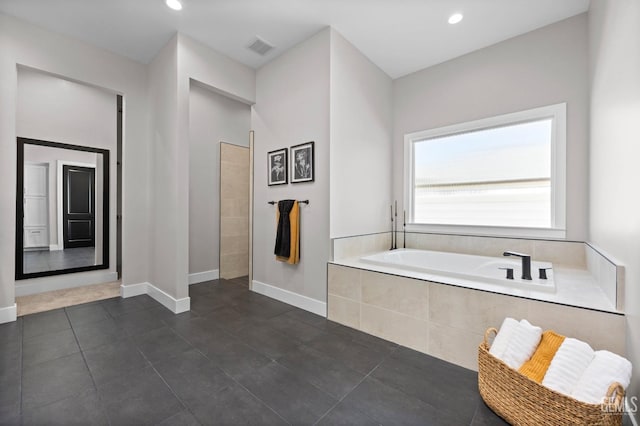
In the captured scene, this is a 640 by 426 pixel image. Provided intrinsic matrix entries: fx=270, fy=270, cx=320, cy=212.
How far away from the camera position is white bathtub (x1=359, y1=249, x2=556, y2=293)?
5.88 ft

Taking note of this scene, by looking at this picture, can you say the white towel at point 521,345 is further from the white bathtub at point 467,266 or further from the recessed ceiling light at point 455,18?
the recessed ceiling light at point 455,18

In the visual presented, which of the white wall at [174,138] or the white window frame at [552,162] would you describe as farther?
the white wall at [174,138]

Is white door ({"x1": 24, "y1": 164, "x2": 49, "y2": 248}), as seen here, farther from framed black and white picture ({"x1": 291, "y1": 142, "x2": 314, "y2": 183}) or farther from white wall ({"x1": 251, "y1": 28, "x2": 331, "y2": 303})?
framed black and white picture ({"x1": 291, "y1": 142, "x2": 314, "y2": 183})

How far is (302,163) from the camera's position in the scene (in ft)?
9.21

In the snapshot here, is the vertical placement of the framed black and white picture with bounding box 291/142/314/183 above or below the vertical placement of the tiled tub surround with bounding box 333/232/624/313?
above

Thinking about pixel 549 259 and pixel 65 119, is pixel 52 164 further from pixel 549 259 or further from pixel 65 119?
pixel 549 259

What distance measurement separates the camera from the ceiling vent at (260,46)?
9.35 ft

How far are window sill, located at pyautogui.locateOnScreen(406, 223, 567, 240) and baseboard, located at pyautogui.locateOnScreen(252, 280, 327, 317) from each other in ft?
5.13

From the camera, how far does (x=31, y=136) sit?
3.09 m

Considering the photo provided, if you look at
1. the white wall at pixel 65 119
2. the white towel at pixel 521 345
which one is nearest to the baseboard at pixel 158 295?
the white wall at pixel 65 119

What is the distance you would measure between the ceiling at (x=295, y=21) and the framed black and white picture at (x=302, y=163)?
3.73 feet

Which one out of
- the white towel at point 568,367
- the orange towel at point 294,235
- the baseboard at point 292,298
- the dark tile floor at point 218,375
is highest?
the orange towel at point 294,235

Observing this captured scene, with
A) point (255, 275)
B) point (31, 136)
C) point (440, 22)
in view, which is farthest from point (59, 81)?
point (440, 22)

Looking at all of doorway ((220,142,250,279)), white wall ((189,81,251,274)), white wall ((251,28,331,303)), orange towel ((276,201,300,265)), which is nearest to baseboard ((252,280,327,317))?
white wall ((251,28,331,303))
